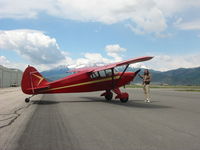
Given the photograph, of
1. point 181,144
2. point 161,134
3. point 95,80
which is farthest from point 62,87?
point 181,144

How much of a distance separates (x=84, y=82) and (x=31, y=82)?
3444 millimetres

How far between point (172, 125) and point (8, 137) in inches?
184

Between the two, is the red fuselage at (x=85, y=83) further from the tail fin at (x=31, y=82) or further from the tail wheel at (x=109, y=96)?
the tail wheel at (x=109, y=96)

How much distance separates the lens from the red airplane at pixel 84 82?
15617 millimetres

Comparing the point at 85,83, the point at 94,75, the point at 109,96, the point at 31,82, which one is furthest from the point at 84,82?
the point at 31,82

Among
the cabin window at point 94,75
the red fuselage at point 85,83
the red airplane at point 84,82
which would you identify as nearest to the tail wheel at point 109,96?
the red airplane at point 84,82

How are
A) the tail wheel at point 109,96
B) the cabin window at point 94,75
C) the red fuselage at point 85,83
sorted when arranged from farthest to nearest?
1. the tail wheel at point 109,96
2. the cabin window at point 94,75
3. the red fuselage at point 85,83

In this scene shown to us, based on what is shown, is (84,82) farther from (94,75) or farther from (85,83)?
(94,75)

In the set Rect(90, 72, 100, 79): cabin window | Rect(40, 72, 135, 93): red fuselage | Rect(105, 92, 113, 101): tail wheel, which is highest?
Rect(90, 72, 100, 79): cabin window

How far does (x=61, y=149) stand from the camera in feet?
16.6

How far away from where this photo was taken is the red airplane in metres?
15.6

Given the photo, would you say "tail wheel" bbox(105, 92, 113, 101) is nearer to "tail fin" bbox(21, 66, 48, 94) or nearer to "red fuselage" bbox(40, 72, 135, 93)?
"red fuselage" bbox(40, 72, 135, 93)

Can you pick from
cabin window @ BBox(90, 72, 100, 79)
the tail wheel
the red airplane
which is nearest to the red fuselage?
the red airplane

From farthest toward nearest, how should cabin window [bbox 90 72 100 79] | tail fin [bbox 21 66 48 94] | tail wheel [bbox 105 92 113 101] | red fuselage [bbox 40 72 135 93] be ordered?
1. tail wheel [bbox 105 92 113 101]
2. cabin window [bbox 90 72 100 79]
3. red fuselage [bbox 40 72 135 93]
4. tail fin [bbox 21 66 48 94]
